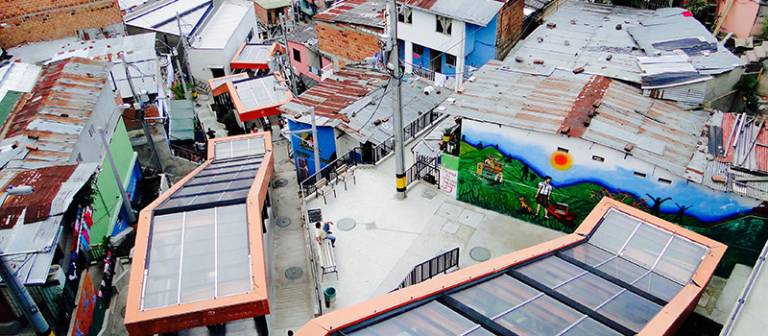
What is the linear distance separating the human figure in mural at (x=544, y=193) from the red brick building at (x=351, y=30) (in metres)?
20.8

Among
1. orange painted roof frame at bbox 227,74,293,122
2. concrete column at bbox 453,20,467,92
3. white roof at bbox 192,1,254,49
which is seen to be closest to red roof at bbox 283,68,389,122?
orange painted roof frame at bbox 227,74,293,122

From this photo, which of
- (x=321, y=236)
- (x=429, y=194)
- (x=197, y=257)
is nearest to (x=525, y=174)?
(x=429, y=194)

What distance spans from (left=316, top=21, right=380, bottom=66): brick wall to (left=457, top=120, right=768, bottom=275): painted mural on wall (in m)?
19.2

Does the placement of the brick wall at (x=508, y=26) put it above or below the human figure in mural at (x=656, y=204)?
above

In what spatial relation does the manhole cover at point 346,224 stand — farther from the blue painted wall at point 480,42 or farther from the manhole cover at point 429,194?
the blue painted wall at point 480,42

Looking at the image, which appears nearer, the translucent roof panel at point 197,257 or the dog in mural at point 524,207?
the translucent roof panel at point 197,257

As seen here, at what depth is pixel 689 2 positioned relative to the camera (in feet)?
107

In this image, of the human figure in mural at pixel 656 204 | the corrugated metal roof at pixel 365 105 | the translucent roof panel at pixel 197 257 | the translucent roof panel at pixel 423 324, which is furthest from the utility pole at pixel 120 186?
the human figure in mural at pixel 656 204

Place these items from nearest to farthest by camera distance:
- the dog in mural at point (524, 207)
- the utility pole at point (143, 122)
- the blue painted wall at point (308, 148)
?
the dog in mural at point (524, 207), the blue painted wall at point (308, 148), the utility pole at point (143, 122)

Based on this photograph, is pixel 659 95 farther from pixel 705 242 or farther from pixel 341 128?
pixel 341 128

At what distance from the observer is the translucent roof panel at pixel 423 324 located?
32.9ft

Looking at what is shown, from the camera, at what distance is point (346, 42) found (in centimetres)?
4066

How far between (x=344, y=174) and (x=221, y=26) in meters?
32.4

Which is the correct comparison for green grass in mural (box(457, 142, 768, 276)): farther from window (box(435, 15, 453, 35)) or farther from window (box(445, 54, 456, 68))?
window (box(445, 54, 456, 68))
